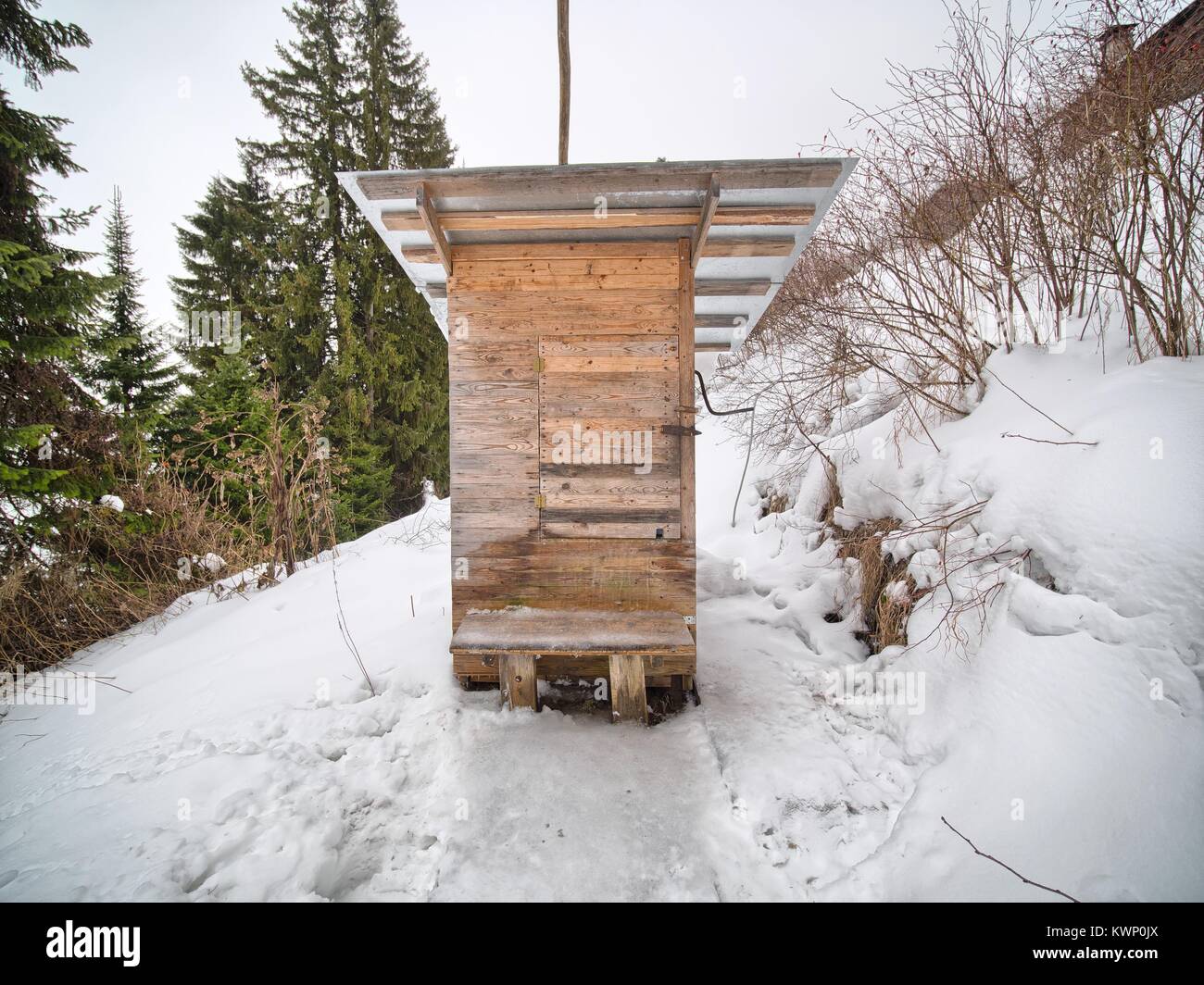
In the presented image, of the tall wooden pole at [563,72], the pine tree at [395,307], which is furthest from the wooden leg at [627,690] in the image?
the pine tree at [395,307]

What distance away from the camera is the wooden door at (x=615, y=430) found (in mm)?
3467

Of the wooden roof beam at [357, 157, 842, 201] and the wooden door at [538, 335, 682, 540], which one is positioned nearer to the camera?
the wooden roof beam at [357, 157, 842, 201]

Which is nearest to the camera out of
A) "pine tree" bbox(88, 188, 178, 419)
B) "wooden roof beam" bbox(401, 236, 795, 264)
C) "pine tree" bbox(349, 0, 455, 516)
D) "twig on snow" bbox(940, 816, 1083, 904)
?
"twig on snow" bbox(940, 816, 1083, 904)

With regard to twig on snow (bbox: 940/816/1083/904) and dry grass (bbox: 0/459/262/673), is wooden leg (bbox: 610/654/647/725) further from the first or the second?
dry grass (bbox: 0/459/262/673)

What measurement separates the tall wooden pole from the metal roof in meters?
1.48

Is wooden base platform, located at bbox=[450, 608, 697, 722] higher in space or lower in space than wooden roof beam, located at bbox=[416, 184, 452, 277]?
lower

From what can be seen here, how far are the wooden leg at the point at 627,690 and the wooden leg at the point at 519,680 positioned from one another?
516mm

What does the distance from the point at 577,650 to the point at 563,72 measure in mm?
4679

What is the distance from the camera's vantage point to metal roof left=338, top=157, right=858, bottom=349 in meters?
2.82

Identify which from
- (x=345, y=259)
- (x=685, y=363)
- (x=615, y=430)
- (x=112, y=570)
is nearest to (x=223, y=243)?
(x=345, y=259)

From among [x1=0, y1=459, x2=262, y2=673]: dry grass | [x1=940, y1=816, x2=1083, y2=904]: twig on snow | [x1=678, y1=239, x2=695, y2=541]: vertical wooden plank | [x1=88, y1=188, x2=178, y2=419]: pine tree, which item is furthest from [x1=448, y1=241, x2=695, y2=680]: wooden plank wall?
[x1=88, y1=188, x2=178, y2=419]: pine tree

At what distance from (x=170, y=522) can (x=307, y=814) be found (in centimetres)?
603

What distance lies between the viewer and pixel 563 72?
4.20m
